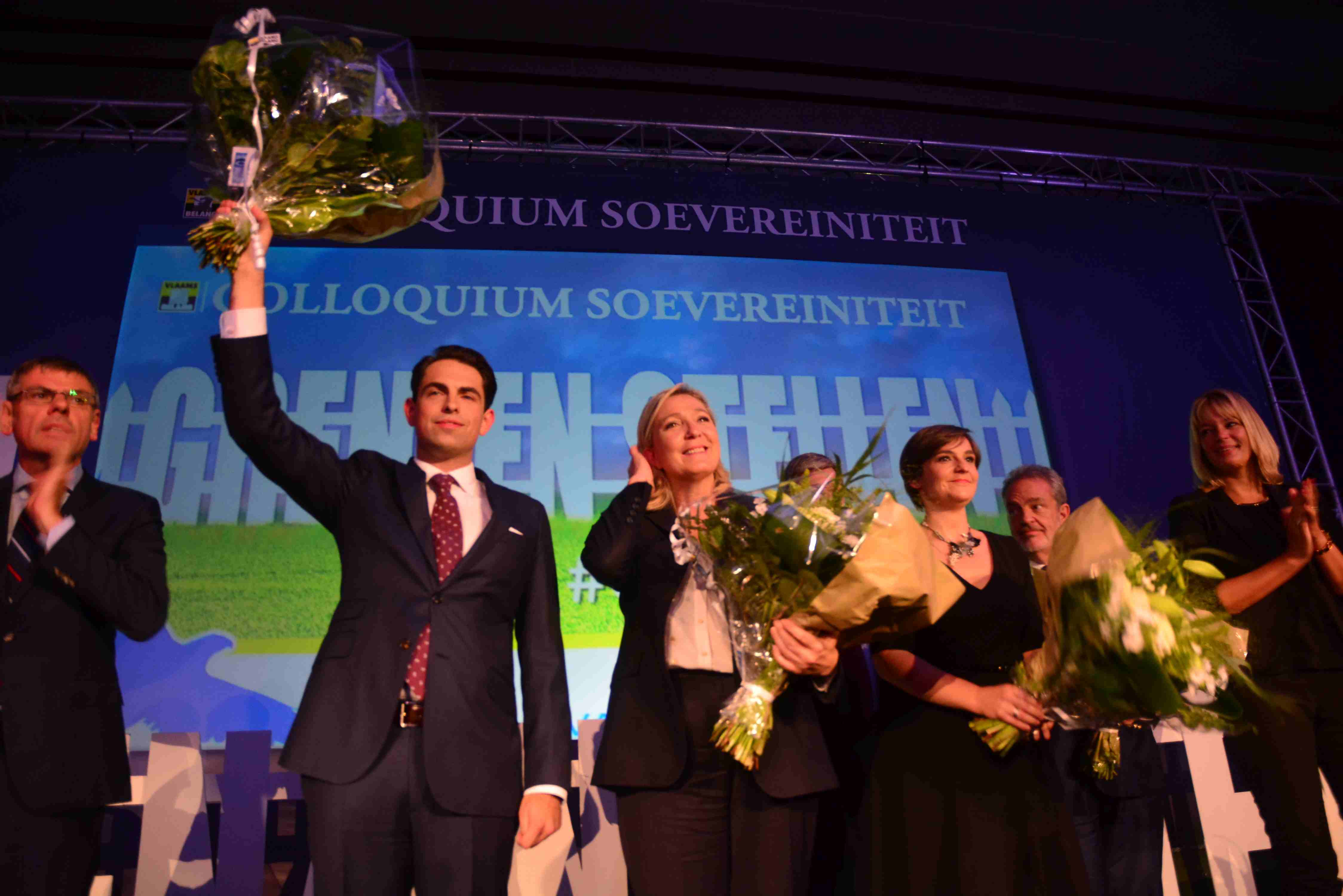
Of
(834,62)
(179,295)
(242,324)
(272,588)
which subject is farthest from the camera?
(834,62)

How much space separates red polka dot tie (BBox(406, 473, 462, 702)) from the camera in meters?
1.72

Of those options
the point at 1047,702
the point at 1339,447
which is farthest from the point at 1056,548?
the point at 1339,447

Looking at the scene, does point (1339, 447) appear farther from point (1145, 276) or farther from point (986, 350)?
point (986, 350)

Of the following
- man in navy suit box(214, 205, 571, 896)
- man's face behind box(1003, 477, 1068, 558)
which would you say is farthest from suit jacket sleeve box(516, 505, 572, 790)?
man's face behind box(1003, 477, 1068, 558)

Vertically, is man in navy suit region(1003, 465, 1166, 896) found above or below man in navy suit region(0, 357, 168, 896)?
below

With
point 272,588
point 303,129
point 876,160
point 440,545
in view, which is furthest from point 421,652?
point 876,160

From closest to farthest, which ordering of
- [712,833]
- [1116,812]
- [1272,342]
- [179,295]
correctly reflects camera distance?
[712,833] → [1116,812] → [179,295] → [1272,342]

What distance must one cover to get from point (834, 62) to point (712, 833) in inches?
194

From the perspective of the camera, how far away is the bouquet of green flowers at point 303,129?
1878mm

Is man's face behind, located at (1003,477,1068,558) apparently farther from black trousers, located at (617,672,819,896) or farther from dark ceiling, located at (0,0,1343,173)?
dark ceiling, located at (0,0,1343,173)

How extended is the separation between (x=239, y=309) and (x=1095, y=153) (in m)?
6.18

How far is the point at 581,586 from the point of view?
4.46m

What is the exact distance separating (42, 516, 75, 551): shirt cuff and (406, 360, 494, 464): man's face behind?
699 mm

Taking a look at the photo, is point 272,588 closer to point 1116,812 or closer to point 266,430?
point 266,430
